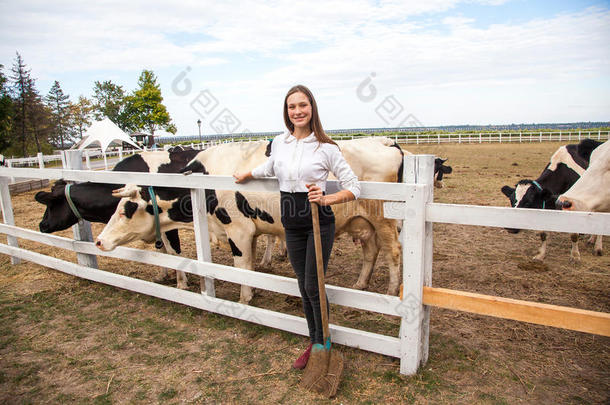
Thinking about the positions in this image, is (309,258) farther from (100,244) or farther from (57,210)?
(57,210)

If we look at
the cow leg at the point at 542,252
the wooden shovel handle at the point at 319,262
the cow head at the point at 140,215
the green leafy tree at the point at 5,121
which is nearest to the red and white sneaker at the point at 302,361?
the wooden shovel handle at the point at 319,262

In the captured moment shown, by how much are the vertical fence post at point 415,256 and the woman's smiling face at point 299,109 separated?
78cm

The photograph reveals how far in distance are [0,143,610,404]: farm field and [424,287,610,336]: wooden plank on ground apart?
650mm

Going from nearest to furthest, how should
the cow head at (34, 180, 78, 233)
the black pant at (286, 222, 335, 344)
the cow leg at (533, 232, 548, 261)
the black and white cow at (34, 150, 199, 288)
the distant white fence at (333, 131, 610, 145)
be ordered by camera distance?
the black pant at (286, 222, 335, 344), the black and white cow at (34, 150, 199, 288), the cow head at (34, 180, 78, 233), the cow leg at (533, 232, 548, 261), the distant white fence at (333, 131, 610, 145)

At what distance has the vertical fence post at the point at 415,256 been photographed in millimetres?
2645

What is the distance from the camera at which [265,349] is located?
339cm

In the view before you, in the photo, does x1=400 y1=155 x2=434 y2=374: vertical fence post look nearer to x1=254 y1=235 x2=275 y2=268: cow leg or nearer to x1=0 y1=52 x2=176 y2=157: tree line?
x1=254 y1=235 x2=275 y2=268: cow leg

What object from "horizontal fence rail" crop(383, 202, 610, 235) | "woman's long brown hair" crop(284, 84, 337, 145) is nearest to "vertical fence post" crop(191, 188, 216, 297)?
"woman's long brown hair" crop(284, 84, 337, 145)

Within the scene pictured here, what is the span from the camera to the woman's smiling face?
8.48 ft

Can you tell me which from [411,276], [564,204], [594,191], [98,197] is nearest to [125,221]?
[98,197]

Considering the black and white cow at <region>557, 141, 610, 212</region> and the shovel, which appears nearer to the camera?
the shovel

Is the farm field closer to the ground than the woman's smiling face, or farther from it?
closer to the ground

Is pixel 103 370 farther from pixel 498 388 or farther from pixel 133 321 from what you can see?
pixel 498 388

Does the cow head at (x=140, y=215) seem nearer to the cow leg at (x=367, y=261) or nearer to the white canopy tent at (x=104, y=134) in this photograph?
the cow leg at (x=367, y=261)
